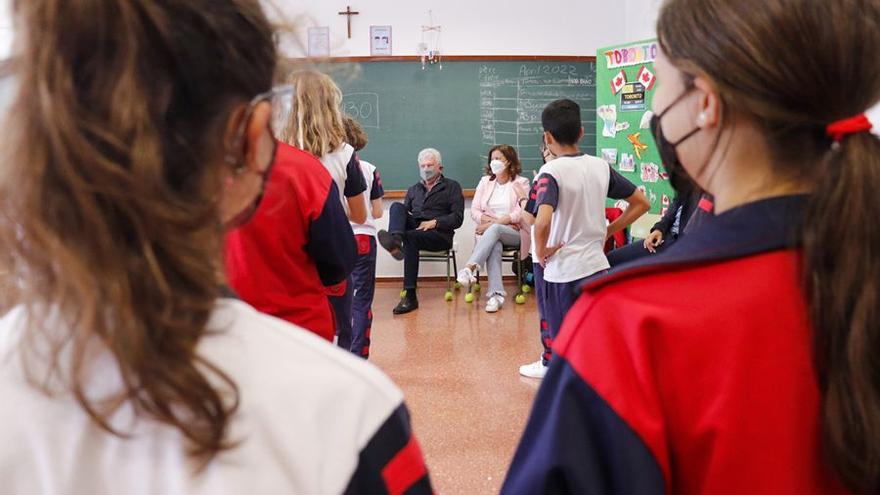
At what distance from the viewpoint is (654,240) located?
3785mm

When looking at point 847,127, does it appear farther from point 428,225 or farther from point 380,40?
point 380,40

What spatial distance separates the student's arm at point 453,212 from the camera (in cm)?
583

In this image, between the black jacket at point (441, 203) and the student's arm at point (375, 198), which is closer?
the student's arm at point (375, 198)

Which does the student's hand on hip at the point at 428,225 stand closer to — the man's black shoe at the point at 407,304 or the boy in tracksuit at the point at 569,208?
the man's black shoe at the point at 407,304

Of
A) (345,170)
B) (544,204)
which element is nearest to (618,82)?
(544,204)

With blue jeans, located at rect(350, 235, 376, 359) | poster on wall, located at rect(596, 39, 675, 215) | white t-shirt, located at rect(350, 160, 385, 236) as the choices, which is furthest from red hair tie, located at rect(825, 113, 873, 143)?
poster on wall, located at rect(596, 39, 675, 215)

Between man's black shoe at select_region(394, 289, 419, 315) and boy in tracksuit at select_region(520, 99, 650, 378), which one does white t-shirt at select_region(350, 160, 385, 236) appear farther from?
man's black shoe at select_region(394, 289, 419, 315)

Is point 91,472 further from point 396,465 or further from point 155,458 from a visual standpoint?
point 396,465

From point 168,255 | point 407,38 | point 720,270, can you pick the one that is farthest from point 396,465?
point 407,38

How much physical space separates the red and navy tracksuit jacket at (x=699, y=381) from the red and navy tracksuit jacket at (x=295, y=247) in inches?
49.9

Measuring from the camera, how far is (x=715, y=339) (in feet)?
2.51

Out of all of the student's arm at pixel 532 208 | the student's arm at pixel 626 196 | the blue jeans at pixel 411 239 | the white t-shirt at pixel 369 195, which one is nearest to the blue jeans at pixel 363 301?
the white t-shirt at pixel 369 195

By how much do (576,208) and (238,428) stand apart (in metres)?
2.82

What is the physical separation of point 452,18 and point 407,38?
41cm
